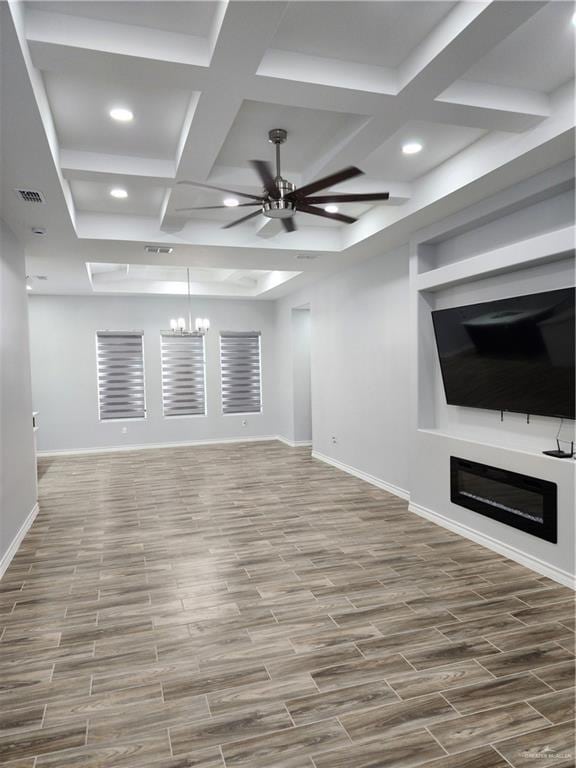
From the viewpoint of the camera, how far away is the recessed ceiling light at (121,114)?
3.21 m

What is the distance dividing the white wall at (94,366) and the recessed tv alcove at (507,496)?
21.0 ft

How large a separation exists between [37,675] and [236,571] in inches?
60.9

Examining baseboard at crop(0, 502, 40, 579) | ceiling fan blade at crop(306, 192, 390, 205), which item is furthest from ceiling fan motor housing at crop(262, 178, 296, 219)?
baseboard at crop(0, 502, 40, 579)

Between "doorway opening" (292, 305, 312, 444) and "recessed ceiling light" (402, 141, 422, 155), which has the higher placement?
"recessed ceiling light" (402, 141, 422, 155)

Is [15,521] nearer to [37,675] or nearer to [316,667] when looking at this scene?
[37,675]

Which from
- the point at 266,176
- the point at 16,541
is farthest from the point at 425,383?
the point at 16,541

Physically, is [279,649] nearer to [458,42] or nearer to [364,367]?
[458,42]

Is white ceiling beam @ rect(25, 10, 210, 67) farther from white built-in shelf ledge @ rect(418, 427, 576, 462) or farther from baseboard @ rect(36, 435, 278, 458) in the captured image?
baseboard @ rect(36, 435, 278, 458)

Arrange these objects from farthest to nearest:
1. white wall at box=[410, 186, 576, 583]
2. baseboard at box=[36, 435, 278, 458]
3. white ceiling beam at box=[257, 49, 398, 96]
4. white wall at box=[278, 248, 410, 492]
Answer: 1. baseboard at box=[36, 435, 278, 458]
2. white wall at box=[278, 248, 410, 492]
3. white wall at box=[410, 186, 576, 583]
4. white ceiling beam at box=[257, 49, 398, 96]

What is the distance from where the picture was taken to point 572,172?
3.37 m

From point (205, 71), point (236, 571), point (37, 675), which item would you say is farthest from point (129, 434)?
point (205, 71)

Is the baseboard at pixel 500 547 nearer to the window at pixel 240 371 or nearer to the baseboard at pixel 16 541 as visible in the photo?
the baseboard at pixel 16 541

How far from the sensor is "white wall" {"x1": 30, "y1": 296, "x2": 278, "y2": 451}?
9086 mm

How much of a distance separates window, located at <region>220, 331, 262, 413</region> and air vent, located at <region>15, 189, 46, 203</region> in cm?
632
